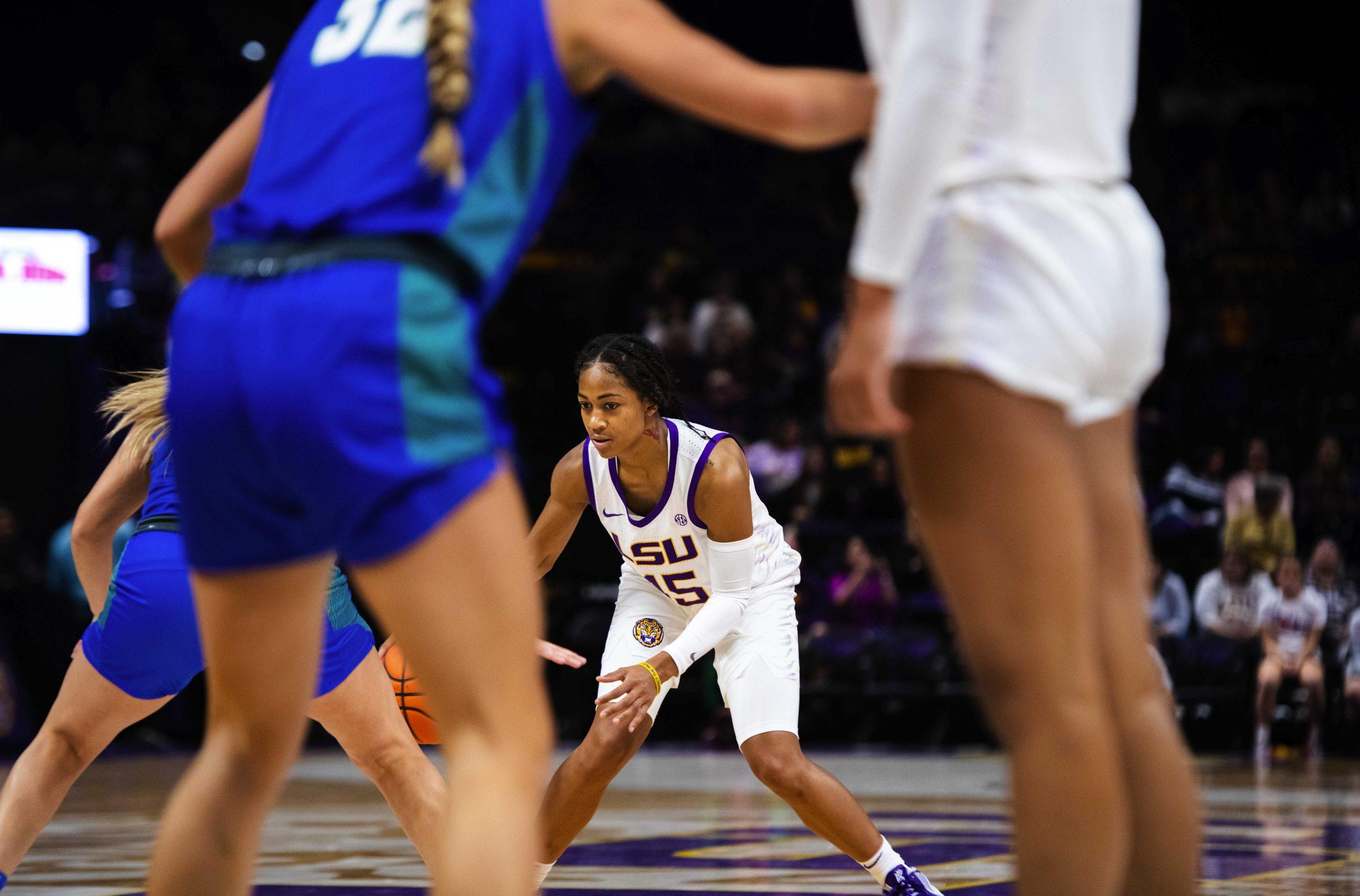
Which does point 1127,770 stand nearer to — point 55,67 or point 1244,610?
point 1244,610

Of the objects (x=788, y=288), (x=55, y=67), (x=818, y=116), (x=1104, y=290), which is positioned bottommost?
(x=1104, y=290)

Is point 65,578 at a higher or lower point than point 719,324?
lower

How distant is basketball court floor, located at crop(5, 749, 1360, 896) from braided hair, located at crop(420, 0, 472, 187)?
912mm

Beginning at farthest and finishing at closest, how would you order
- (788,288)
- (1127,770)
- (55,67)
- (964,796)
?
1. (55,67)
2. (788,288)
3. (964,796)
4. (1127,770)

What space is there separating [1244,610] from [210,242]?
11514mm

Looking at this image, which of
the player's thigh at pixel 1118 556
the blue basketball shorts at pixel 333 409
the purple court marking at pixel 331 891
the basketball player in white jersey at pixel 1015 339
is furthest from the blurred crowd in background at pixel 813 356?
the blue basketball shorts at pixel 333 409

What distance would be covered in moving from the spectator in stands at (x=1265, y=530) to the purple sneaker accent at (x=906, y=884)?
913 centimetres

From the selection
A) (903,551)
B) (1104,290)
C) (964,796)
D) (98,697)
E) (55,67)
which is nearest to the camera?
(1104,290)

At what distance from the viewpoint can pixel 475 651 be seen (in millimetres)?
2154

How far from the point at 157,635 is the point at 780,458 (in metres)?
10.6

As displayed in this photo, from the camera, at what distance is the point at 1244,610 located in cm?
1266

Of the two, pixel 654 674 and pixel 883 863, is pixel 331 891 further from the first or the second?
pixel 883 863

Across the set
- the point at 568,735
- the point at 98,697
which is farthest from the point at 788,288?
the point at 98,697

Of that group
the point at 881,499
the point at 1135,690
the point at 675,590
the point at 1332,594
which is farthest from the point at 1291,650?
the point at 1135,690
